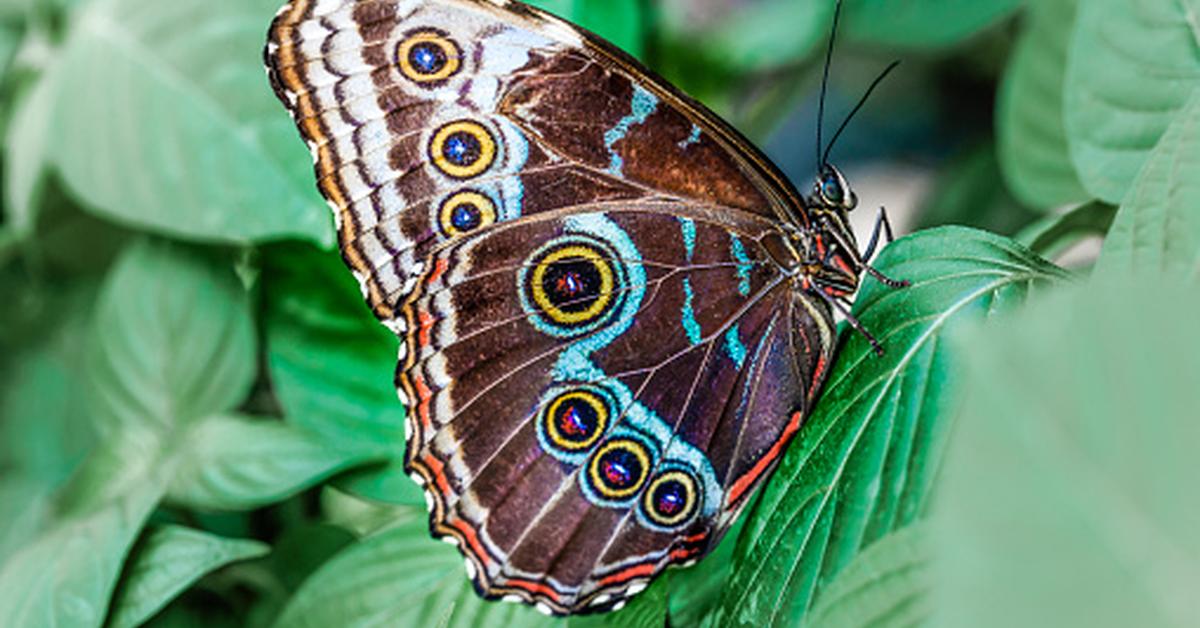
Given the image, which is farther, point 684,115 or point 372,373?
point 372,373

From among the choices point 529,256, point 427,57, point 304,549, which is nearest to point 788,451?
point 529,256

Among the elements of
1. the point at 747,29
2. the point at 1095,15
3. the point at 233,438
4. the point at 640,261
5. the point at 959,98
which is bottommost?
the point at 233,438

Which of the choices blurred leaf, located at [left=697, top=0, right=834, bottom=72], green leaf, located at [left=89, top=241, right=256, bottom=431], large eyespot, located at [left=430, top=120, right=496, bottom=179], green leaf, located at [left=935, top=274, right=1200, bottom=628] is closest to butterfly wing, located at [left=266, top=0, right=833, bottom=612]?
large eyespot, located at [left=430, top=120, right=496, bottom=179]

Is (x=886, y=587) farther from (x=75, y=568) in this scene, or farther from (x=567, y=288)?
(x=75, y=568)

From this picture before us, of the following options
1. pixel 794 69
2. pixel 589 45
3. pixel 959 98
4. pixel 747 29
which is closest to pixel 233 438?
pixel 589 45

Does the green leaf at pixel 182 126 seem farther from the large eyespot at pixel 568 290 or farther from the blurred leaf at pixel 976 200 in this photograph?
the blurred leaf at pixel 976 200

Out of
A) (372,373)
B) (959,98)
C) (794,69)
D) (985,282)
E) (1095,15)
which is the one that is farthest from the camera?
(959,98)

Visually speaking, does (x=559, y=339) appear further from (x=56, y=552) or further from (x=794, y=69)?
(x=794, y=69)
